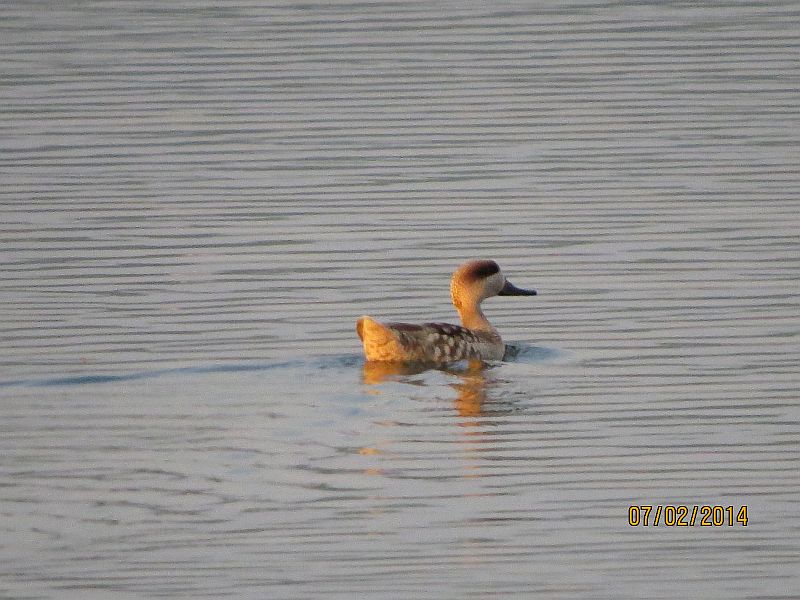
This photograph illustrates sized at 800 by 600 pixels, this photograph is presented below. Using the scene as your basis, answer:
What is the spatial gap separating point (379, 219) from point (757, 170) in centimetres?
365

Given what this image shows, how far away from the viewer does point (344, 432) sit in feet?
34.2

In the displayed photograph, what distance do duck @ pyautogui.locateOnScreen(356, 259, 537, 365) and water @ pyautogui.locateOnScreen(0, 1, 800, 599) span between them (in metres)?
0.19

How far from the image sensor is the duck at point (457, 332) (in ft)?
40.5

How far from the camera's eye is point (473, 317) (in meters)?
13.6

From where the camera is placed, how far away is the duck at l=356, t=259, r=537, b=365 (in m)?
12.4

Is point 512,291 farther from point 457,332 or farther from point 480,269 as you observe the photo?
point 457,332
